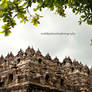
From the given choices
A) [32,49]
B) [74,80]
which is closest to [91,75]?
[74,80]

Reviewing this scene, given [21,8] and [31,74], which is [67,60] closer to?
[31,74]

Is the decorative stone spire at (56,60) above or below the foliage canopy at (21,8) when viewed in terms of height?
above

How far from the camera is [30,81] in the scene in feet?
77.1

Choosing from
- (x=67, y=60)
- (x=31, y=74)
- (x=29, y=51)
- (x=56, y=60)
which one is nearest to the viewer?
(x=31, y=74)

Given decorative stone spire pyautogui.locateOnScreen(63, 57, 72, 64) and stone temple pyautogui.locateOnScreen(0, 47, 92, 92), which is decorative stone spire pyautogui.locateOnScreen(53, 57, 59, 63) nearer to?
stone temple pyautogui.locateOnScreen(0, 47, 92, 92)

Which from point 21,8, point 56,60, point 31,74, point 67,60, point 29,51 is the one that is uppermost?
point 67,60

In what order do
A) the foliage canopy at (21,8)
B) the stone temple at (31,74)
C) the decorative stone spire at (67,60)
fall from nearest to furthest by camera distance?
1. the foliage canopy at (21,8)
2. the stone temple at (31,74)
3. the decorative stone spire at (67,60)

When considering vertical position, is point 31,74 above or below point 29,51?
below

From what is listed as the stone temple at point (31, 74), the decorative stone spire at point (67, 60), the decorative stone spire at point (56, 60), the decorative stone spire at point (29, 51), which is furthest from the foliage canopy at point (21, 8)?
the decorative stone spire at point (67, 60)

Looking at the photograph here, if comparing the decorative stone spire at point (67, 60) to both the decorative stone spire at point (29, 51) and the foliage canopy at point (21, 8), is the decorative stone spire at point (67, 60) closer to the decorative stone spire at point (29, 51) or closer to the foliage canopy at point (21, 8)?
the decorative stone spire at point (29, 51)

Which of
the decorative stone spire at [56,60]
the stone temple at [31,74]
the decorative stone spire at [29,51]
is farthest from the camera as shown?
the decorative stone spire at [56,60]

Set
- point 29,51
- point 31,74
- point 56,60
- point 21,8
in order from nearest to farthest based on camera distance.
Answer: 1. point 21,8
2. point 31,74
3. point 29,51
4. point 56,60

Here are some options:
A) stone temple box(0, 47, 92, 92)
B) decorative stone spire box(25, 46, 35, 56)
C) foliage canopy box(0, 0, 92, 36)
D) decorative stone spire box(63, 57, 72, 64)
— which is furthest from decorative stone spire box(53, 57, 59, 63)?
foliage canopy box(0, 0, 92, 36)

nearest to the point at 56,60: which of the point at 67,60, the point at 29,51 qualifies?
the point at 67,60
